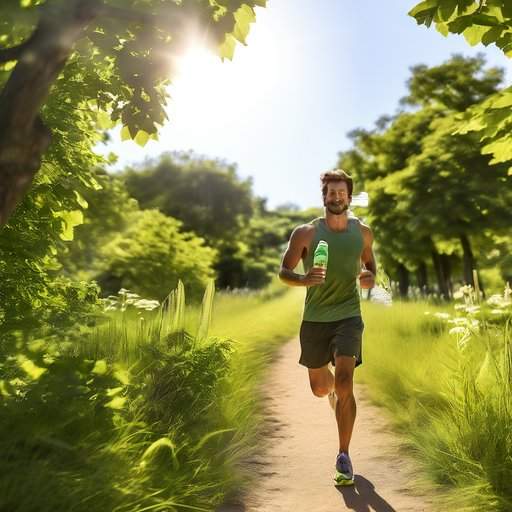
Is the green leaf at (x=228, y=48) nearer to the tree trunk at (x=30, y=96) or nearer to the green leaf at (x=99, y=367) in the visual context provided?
the tree trunk at (x=30, y=96)

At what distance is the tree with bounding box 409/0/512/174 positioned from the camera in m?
4.62

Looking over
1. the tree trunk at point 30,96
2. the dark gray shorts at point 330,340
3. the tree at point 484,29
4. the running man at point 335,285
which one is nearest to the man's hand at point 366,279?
the running man at point 335,285

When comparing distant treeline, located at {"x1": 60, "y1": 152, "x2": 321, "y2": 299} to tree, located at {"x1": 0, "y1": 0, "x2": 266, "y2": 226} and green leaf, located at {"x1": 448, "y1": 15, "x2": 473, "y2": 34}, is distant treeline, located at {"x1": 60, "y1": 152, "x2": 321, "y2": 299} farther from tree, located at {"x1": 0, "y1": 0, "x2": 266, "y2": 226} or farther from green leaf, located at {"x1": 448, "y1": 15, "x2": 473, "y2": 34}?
green leaf, located at {"x1": 448, "y1": 15, "x2": 473, "y2": 34}

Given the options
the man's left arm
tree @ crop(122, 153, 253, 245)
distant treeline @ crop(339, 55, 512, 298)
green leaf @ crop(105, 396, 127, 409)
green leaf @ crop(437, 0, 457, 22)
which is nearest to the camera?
green leaf @ crop(105, 396, 127, 409)

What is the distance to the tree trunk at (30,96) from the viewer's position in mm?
3059

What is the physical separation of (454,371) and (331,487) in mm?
1711

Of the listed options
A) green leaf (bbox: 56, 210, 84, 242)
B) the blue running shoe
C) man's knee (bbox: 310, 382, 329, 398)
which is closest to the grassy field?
the blue running shoe

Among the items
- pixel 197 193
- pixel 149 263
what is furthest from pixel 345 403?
pixel 197 193

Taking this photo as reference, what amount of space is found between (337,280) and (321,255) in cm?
31

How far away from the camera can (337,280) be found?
5102mm

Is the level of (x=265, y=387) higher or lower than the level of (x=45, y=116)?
lower

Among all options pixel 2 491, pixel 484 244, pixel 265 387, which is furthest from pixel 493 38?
pixel 484 244

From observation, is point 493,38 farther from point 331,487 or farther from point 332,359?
point 331,487

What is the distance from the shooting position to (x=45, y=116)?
206 inches
